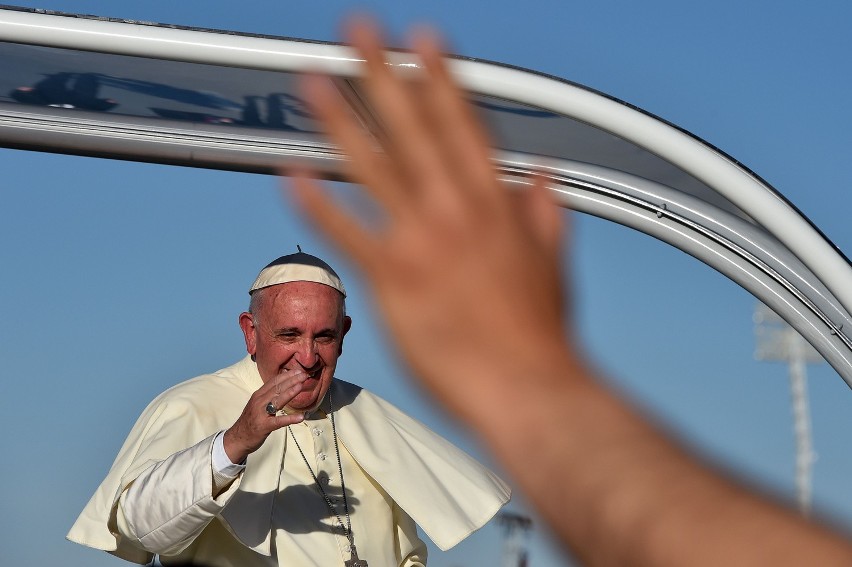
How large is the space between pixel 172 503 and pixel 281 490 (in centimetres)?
102

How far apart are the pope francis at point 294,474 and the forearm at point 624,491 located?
13.2 feet

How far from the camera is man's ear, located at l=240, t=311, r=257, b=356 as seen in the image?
5758mm

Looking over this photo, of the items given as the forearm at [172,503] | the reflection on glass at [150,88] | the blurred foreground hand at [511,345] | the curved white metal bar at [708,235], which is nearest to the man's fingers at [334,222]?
the blurred foreground hand at [511,345]

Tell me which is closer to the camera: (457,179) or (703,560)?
(703,560)

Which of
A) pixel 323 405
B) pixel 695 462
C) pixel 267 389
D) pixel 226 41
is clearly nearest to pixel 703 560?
pixel 695 462

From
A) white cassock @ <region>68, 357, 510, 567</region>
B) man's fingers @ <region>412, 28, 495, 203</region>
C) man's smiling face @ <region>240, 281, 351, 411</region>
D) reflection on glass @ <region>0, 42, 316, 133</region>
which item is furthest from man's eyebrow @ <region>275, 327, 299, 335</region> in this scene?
man's fingers @ <region>412, 28, 495, 203</region>

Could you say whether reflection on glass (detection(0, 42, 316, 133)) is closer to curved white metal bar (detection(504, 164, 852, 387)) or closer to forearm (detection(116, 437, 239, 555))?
curved white metal bar (detection(504, 164, 852, 387))

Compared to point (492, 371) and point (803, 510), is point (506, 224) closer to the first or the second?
point (492, 371)

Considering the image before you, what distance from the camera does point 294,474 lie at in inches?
229

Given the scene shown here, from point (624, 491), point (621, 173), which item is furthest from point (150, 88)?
point (624, 491)

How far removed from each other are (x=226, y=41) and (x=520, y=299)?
9.39 feet

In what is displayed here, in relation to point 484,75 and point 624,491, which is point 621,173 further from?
point 624,491

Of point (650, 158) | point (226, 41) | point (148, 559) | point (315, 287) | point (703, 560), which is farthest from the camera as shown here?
point (315, 287)

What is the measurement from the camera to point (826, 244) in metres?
3.69
